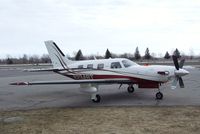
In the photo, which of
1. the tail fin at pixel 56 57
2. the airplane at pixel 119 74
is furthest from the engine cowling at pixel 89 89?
the tail fin at pixel 56 57

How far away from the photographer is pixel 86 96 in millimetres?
18484

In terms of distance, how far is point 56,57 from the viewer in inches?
869

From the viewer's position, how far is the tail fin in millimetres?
21656

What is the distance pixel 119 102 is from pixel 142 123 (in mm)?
5436

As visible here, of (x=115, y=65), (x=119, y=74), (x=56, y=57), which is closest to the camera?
(x=119, y=74)

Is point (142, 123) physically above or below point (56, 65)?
below

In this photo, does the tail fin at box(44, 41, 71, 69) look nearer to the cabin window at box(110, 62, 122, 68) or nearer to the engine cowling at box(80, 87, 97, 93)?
the cabin window at box(110, 62, 122, 68)

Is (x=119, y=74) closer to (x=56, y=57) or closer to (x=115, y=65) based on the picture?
(x=115, y=65)

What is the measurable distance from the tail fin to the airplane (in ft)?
1.74

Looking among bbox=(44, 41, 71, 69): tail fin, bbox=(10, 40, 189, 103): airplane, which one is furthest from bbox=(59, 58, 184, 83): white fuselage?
bbox=(44, 41, 71, 69): tail fin

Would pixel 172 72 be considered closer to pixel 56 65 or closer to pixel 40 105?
pixel 40 105

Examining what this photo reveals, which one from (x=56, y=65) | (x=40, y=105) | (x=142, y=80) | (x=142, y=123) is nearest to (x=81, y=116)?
(x=142, y=123)

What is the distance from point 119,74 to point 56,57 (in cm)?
585

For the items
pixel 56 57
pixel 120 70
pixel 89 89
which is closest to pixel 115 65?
pixel 120 70
